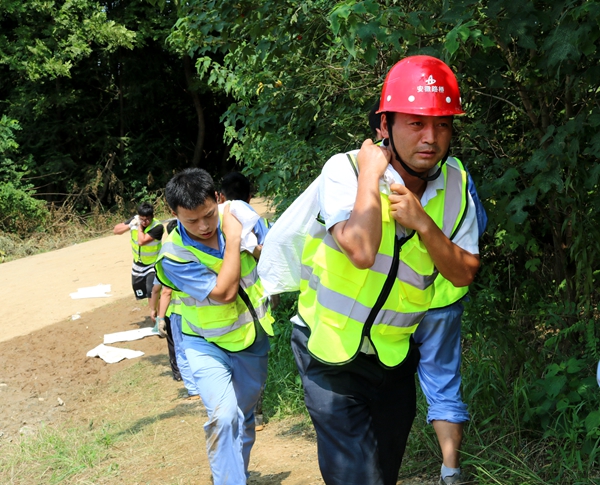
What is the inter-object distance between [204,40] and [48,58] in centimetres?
1576

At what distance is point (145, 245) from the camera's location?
9461 mm

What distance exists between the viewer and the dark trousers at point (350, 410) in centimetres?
272

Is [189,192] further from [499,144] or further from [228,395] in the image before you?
[499,144]

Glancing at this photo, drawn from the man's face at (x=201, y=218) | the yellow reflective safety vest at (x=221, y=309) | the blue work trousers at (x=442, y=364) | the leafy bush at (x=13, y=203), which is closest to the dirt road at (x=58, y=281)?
the leafy bush at (x=13, y=203)

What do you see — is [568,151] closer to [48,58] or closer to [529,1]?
[529,1]

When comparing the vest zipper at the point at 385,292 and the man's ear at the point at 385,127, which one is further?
the man's ear at the point at 385,127

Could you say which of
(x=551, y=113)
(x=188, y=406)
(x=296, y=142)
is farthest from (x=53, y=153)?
(x=551, y=113)

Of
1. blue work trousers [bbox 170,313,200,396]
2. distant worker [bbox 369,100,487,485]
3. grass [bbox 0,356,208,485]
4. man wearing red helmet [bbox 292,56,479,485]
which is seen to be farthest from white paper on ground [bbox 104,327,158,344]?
man wearing red helmet [bbox 292,56,479,485]

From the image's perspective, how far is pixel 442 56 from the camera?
12.2 feet

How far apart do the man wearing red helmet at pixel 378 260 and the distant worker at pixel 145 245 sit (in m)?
6.74

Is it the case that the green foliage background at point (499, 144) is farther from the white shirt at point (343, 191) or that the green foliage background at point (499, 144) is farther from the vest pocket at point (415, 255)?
the vest pocket at point (415, 255)

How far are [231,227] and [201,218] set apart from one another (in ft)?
0.62

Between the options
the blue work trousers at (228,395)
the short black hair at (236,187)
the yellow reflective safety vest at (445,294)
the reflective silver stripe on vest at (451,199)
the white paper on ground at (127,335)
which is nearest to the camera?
the reflective silver stripe on vest at (451,199)

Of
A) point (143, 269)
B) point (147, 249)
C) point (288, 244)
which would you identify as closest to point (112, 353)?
point (143, 269)
